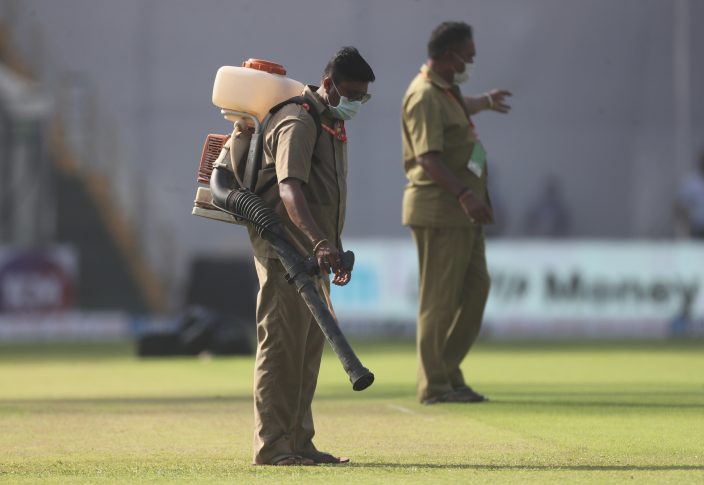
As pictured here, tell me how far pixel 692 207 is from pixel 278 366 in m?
16.4

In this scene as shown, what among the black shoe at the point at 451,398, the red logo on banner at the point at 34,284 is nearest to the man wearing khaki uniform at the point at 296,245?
the black shoe at the point at 451,398

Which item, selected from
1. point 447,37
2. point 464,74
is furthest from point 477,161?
point 447,37

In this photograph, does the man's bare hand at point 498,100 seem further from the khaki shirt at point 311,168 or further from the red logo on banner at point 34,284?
the red logo on banner at point 34,284

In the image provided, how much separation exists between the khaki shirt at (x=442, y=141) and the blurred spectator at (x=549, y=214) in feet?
43.5

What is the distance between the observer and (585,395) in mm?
10461

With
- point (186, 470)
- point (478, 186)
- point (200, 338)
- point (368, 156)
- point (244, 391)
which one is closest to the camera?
point (186, 470)

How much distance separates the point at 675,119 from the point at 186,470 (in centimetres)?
1847

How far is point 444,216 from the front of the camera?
9.84m

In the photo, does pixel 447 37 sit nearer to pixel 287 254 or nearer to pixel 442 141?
pixel 442 141

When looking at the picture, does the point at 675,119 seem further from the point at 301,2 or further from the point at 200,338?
the point at 200,338

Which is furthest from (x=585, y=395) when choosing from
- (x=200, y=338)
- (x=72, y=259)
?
(x=72, y=259)

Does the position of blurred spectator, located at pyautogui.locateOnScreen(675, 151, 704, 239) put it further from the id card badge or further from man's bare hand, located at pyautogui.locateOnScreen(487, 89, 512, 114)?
the id card badge

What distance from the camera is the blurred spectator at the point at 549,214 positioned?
23.3 m

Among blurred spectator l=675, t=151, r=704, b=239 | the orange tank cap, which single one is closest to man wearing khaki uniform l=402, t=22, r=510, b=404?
the orange tank cap
